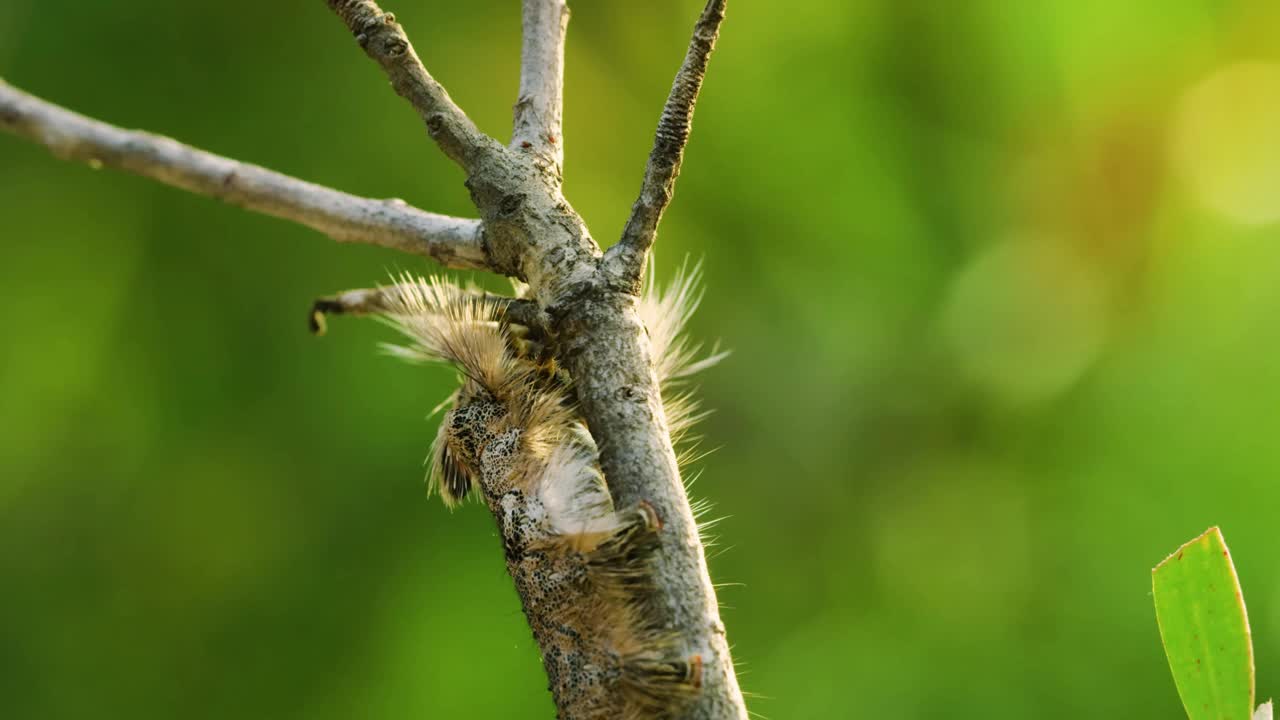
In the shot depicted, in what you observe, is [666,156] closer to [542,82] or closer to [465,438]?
[542,82]

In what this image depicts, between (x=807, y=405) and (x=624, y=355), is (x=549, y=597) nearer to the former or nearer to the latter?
(x=624, y=355)

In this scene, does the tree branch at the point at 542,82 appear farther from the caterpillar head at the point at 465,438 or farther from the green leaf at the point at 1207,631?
the green leaf at the point at 1207,631

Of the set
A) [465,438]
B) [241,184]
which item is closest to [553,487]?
A: [465,438]

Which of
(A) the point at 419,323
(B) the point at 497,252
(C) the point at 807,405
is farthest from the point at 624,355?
(C) the point at 807,405

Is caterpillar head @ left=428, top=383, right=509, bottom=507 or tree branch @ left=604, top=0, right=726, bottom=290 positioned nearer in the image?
tree branch @ left=604, top=0, right=726, bottom=290

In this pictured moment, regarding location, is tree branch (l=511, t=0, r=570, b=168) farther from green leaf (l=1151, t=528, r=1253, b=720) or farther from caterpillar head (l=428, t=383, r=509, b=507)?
green leaf (l=1151, t=528, r=1253, b=720)

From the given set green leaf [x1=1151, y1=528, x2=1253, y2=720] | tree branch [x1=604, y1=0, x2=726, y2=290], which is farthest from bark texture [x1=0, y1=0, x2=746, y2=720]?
green leaf [x1=1151, y1=528, x2=1253, y2=720]
